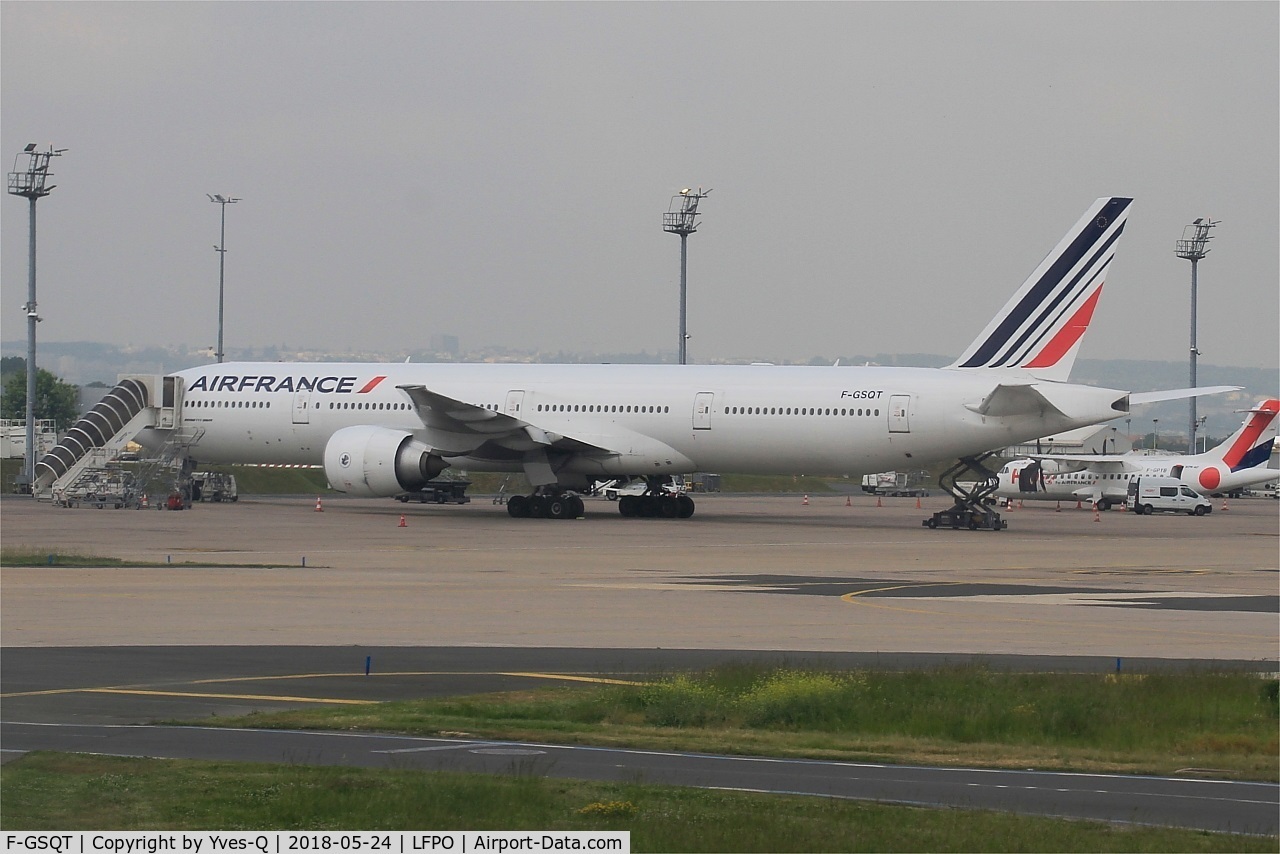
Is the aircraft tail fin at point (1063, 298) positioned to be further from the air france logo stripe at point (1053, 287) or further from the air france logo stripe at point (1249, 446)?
the air france logo stripe at point (1249, 446)

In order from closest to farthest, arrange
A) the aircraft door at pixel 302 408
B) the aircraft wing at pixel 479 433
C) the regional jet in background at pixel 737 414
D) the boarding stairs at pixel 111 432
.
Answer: the regional jet in background at pixel 737 414 → the aircraft wing at pixel 479 433 → the aircraft door at pixel 302 408 → the boarding stairs at pixel 111 432

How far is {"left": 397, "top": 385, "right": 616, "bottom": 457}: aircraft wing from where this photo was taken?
1895 inches

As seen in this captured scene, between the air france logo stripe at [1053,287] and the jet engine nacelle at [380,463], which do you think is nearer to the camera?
the jet engine nacelle at [380,463]

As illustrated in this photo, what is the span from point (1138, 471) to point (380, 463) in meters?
41.0

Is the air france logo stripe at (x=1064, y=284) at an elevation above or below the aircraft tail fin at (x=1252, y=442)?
above

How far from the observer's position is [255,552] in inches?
1390

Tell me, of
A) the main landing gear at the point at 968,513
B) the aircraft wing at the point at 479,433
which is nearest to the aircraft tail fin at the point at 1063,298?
the main landing gear at the point at 968,513

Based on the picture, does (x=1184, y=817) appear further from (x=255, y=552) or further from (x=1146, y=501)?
(x=1146, y=501)

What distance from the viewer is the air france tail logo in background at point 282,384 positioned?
53156 millimetres

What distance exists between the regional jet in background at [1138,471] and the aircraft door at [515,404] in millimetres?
28942

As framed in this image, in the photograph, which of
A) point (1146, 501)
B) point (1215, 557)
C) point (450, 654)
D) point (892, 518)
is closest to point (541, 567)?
point (450, 654)

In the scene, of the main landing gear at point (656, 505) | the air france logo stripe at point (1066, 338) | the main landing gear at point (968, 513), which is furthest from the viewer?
the main landing gear at point (656, 505)

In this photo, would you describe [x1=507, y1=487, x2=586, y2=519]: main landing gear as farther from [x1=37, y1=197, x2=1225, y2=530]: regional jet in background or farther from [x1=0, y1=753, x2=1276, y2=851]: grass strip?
[x1=0, y1=753, x2=1276, y2=851]: grass strip

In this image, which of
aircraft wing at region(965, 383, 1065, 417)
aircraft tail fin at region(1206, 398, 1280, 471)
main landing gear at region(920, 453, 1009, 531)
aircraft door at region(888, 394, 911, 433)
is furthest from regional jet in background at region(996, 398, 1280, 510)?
aircraft wing at region(965, 383, 1065, 417)
